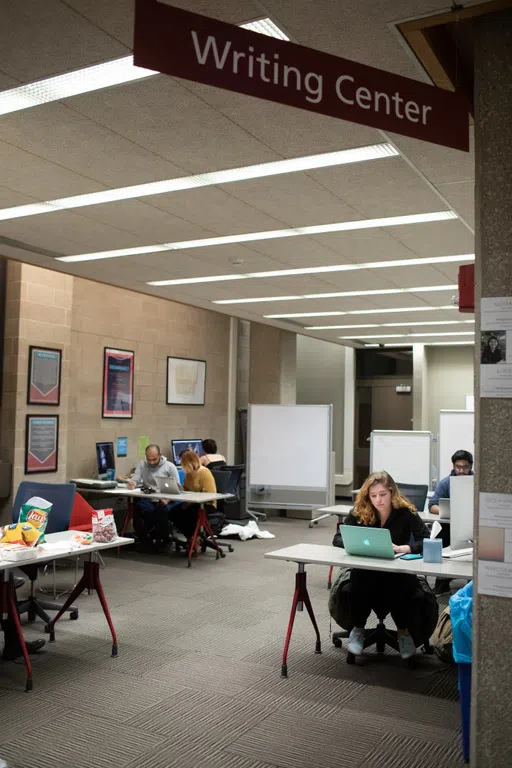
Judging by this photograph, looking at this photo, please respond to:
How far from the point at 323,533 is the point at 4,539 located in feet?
20.6

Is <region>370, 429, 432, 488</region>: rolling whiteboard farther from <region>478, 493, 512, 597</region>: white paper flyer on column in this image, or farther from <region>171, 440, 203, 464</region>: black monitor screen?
<region>478, 493, 512, 597</region>: white paper flyer on column

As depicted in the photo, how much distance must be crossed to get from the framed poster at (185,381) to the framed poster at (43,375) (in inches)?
104

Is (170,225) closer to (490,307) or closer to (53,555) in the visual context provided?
(53,555)

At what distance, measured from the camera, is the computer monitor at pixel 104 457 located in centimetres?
898

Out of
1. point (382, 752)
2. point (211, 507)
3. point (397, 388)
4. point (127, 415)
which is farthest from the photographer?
point (397, 388)

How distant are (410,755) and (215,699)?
1115 millimetres

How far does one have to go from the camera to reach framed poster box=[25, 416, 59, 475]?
306 inches

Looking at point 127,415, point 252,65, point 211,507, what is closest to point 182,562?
point 211,507

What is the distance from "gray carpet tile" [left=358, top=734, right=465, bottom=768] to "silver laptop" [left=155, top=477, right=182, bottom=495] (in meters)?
4.76

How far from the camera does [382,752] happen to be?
3283mm

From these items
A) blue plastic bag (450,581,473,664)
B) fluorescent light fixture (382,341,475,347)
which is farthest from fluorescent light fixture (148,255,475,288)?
fluorescent light fixture (382,341,475,347)

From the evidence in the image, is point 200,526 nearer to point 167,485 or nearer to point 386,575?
point 167,485

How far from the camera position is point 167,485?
7918 millimetres

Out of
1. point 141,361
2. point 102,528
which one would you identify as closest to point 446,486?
point 102,528
